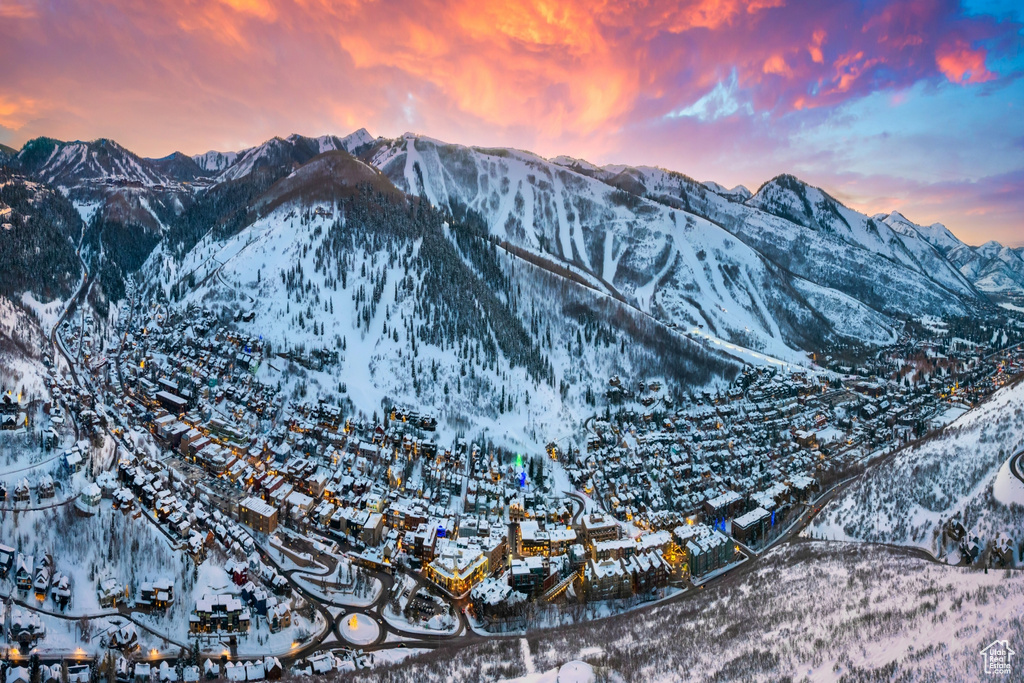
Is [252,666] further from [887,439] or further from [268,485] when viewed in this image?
[887,439]

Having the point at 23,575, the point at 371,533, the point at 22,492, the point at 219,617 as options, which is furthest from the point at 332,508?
the point at 22,492

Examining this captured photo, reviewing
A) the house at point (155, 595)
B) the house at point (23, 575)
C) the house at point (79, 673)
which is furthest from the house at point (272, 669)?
the house at point (23, 575)

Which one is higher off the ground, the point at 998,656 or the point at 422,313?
the point at 422,313

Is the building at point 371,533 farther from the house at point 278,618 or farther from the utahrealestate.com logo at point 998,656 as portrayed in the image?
the utahrealestate.com logo at point 998,656

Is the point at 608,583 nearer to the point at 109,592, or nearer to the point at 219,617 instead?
the point at 219,617

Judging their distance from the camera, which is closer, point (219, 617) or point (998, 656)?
point (998, 656)

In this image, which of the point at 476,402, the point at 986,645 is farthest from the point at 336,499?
the point at 986,645

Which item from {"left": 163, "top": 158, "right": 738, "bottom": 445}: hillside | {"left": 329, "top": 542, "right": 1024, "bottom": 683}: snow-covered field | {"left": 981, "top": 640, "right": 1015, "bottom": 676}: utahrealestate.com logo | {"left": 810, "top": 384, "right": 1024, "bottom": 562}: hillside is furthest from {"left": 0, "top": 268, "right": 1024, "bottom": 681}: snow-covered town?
{"left": 981, "top": 640, "right": 1015, "bottom": 676}: utahrealestate.com logo
